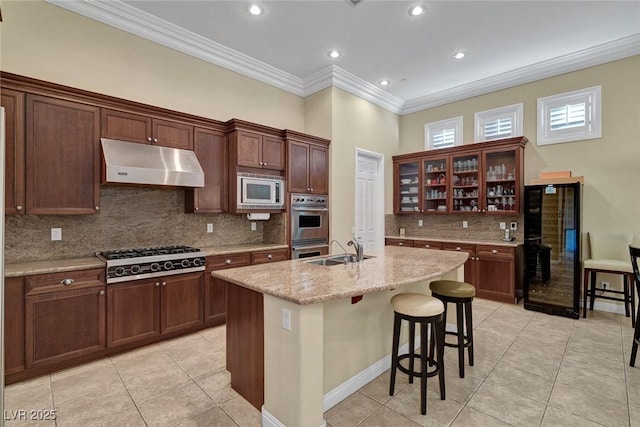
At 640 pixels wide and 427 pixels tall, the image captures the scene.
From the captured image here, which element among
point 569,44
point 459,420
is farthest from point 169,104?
point 569,44

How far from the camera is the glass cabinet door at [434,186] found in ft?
18.2

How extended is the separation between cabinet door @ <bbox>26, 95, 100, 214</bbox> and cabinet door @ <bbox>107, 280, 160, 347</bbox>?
88 cm

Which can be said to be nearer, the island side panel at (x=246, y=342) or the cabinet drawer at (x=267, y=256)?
the island side panel at (x=246, y=342)

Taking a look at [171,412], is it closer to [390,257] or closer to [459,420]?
[459,420]

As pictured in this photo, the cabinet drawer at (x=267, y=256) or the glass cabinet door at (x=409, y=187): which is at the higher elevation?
the glass cabinet door at (x=409, y=187)

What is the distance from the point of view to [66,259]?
2992 millimetres

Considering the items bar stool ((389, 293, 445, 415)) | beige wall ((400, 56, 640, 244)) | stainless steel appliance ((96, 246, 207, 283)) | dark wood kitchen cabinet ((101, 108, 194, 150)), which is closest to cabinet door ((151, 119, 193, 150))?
dark wood kitchen cabinet ((101, 108, 194, 150))

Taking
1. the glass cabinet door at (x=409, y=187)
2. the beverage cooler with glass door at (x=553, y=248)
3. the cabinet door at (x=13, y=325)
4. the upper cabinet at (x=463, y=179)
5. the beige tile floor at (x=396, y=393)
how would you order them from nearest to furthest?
1. the beige tile floor at (x=396, y=393)
2. the cabinet door at (x=13, y=325)
3. the beverage cooler with glass door at (x=553, y=248)
4. the upper cabinet at (x=463, y=179)
5. the glass cabinet door at (x=409, y=187)

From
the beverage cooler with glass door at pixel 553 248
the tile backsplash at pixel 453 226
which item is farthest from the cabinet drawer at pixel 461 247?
the beverage cooler with glass door at pixel 553 248

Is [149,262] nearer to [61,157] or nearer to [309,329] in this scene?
[61,157]

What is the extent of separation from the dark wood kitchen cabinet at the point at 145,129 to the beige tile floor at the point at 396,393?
2200 mm

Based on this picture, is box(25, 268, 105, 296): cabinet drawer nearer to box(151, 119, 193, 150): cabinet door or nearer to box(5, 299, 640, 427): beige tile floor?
box(5, 299, 640, 427): beige tile floor

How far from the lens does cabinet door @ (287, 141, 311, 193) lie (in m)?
4.39

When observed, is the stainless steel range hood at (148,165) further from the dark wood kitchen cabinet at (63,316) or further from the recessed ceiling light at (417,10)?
the recessed ceiling light at (417,10)
